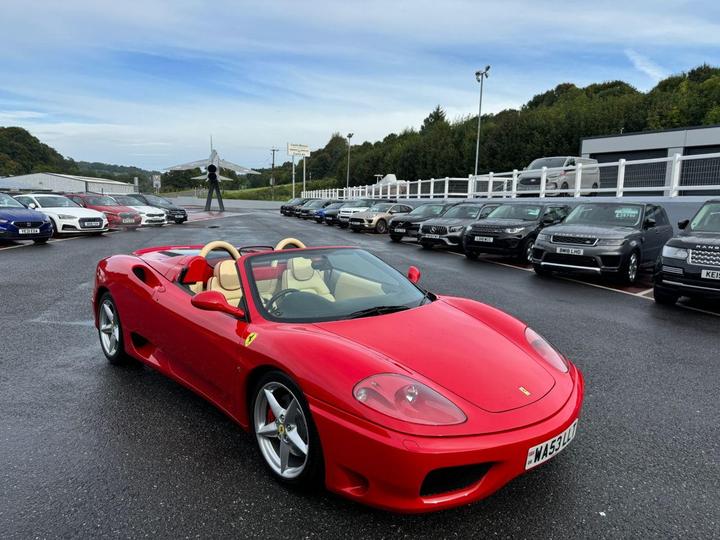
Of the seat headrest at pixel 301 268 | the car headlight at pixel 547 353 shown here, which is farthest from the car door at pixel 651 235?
the seat headrest at pixel 301 268

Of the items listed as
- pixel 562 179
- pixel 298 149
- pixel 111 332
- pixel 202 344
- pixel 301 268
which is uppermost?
pixel 298 149

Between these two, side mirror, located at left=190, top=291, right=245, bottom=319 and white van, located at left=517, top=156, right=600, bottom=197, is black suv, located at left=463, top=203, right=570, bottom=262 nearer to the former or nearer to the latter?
white van, located at left=517, top=156, right=600, bottom=197

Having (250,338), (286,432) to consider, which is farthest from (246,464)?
(250,338)

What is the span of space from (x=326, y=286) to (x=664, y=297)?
624 cm

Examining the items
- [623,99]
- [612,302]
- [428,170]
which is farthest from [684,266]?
[428,170]

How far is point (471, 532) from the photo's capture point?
228 centimetres

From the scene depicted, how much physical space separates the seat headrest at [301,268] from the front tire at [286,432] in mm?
1004

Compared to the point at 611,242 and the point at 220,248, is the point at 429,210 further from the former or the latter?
the point at 220,248

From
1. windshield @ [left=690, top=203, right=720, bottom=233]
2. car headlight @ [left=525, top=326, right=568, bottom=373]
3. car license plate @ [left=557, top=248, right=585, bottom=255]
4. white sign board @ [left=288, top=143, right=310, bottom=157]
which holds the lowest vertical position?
car license plate @ [left=557, top=248, right=585, bottom=255]

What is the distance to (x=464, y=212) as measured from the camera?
1644 centimetres

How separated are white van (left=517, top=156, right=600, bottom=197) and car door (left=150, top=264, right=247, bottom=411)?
15.5 metres

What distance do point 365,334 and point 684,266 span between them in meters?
6.19

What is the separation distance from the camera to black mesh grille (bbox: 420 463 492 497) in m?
2.16

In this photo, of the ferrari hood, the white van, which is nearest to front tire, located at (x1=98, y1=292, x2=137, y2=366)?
the ferrari hood
